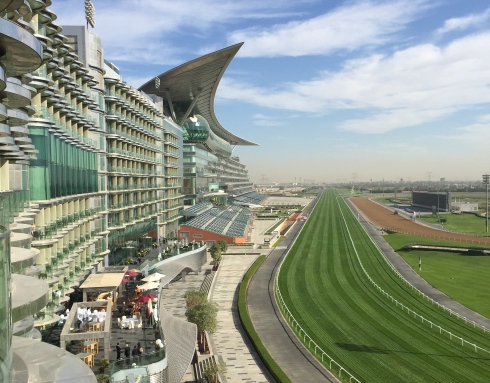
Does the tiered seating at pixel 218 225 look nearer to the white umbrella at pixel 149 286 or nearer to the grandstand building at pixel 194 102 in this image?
the grandstand building at pixel 194 102

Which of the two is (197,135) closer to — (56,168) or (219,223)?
(219,223)

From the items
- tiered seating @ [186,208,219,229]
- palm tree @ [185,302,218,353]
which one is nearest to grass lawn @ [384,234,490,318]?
palm tree @ [185,302,218,353]

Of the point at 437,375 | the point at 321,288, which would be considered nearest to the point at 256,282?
the point at 321,288

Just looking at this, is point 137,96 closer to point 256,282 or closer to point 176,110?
point 256,282

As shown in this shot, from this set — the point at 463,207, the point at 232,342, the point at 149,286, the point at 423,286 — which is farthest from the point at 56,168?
the point at 463,207

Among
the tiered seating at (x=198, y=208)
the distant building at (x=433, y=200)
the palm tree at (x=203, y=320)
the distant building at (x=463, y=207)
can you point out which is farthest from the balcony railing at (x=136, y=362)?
the distant building at (x=463, y=207)

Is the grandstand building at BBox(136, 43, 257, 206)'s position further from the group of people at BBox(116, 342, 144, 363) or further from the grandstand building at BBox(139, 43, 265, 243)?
the group of people at BBox(116, 342, 144, 363)
